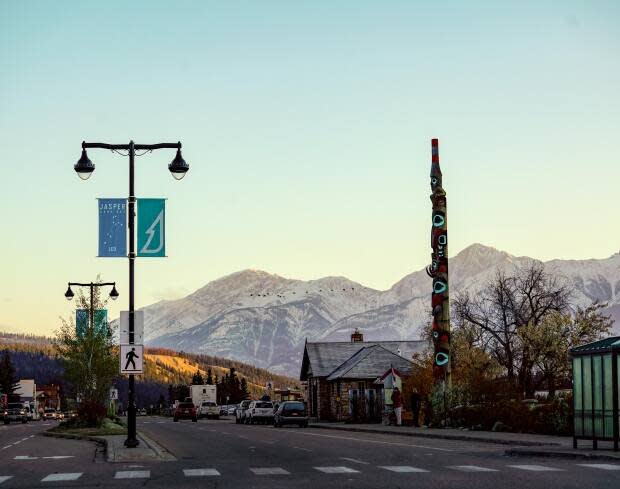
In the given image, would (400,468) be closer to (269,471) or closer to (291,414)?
(269,471)

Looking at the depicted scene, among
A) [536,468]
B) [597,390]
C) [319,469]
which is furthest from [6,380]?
[536,468]

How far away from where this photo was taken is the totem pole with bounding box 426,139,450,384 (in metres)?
47.6

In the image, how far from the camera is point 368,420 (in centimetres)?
6169

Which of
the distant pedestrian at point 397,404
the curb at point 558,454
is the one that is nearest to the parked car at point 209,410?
the distant pedestrian at point 397,404

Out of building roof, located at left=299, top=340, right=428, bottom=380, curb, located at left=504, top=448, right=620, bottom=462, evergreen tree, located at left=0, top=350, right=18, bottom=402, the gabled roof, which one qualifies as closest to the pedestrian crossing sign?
curb, located at left=504, top=448, right=620, bottom=462

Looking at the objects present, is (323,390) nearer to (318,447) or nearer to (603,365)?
(318,447)

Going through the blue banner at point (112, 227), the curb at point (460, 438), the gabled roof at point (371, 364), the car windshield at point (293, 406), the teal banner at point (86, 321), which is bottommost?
the car windshield at point (293, 406)

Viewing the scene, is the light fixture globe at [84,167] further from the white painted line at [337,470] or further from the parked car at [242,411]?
the parked car at [242,411]

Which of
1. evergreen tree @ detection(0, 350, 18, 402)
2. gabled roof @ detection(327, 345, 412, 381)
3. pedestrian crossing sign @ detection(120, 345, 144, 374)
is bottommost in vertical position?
evergreen tree @ detection(0, 350, 18, 402)

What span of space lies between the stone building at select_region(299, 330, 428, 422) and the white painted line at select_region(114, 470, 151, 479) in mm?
47904

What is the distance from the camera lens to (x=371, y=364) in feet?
255

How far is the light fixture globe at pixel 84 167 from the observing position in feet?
95.8

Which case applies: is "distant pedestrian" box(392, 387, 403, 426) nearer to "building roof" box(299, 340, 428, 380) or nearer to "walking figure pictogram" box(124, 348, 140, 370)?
"walking figure pictogram" box(124, 348, 140, 370)

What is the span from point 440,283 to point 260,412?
26.6m
